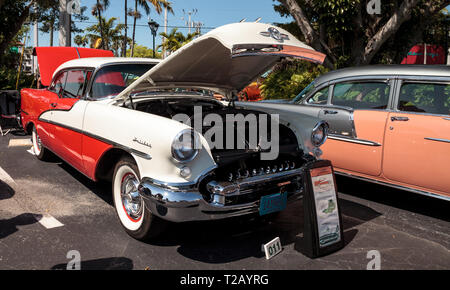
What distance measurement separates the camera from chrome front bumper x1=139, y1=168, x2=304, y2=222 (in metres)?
2.57

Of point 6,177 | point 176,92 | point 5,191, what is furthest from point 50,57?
point 176,92

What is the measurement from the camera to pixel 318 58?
3287 mm

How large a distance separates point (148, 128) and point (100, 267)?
107 cm

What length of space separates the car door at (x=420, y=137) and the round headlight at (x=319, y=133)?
0.96m

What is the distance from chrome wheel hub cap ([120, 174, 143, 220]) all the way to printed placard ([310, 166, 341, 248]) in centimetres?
142

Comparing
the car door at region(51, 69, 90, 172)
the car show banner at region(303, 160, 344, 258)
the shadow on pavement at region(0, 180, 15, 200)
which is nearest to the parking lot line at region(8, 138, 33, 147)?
the shadow on pavement at region(0, 180, 15, 200)

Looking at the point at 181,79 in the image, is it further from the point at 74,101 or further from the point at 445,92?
the point at 445,92

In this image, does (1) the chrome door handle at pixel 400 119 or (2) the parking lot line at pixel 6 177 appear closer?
(1) the chrome door handle at pixel 400 119

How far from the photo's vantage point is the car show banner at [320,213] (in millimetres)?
2807

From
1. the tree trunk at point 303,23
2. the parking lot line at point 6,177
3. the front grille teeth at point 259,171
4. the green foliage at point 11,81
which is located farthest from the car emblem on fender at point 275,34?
the green foliage at point 11,81

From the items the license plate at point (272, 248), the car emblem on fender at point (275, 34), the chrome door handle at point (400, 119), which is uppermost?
the car emblem on fender at point (275, 34)

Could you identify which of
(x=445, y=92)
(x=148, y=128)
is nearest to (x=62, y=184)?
(x=148, y=128)

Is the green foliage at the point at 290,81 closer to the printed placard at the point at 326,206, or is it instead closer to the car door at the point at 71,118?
the car door at the point at 71,118

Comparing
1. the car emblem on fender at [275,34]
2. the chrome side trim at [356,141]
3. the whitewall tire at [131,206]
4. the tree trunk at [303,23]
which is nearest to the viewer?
the whitewall tire at [131,206]
